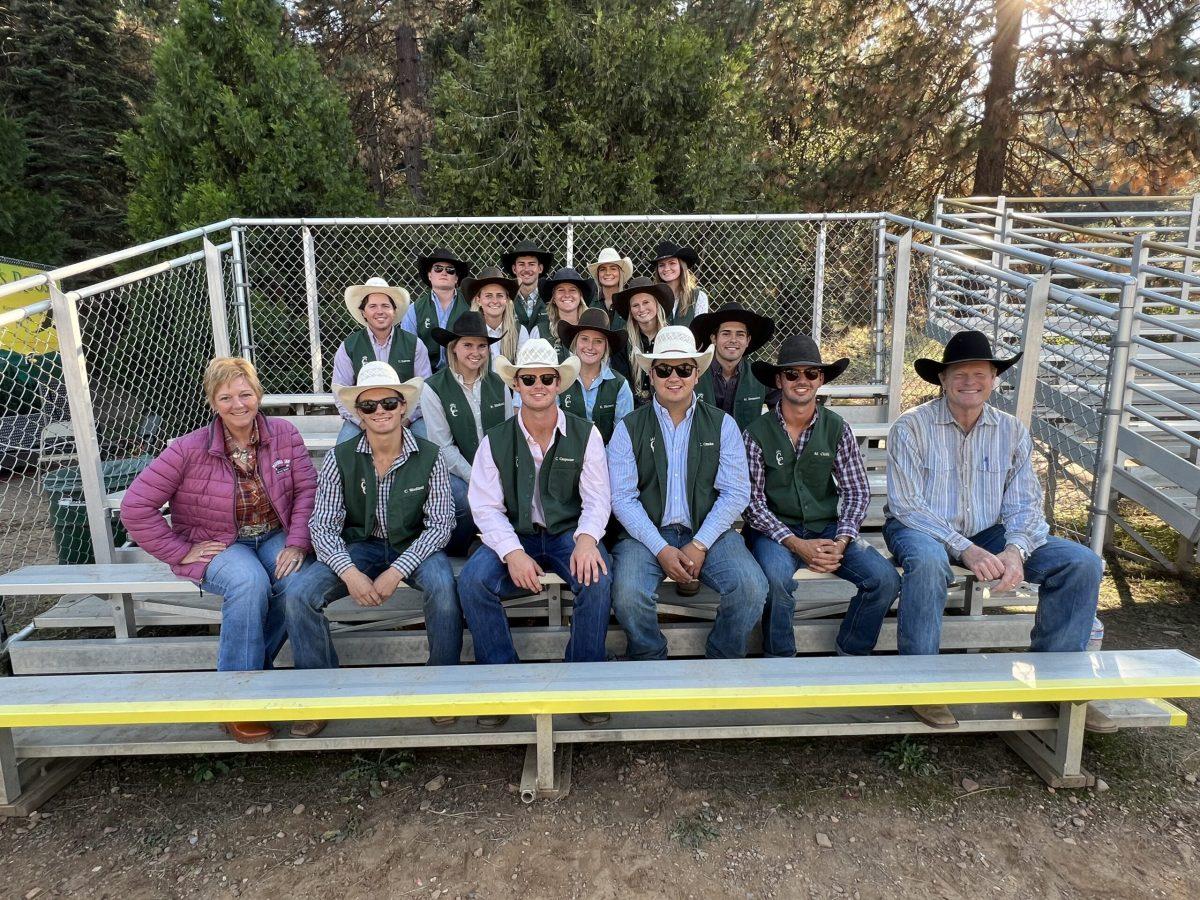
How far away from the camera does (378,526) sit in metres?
3.37

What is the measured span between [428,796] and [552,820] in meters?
0.50

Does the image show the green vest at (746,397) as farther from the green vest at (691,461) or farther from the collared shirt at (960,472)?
the collared shirt at (960,472)

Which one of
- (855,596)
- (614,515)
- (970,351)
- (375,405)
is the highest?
(970,351)

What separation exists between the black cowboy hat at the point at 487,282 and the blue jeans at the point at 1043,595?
8.85 ft

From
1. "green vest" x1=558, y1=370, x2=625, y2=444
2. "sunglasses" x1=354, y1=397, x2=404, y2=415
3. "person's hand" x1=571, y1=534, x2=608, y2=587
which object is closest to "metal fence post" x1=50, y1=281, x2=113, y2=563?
"sunglasses" x1=354, y1=397, x2=404, y2=415

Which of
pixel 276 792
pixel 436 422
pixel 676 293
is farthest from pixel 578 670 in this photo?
pixel 676 293

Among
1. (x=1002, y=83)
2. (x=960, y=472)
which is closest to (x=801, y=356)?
(x=960, y=472)

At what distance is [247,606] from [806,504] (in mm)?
2402

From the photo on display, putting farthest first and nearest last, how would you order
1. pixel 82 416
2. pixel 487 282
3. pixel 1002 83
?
pixel 1002 83, pixel 487 282, pixel 82 416

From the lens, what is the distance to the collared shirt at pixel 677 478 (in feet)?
11.3

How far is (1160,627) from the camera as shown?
4539mm

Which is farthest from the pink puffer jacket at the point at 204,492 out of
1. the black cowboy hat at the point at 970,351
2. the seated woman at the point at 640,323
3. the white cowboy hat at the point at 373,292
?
the black cowboy hat at the point at 970,351

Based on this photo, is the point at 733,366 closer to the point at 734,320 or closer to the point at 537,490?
the point at 734,320

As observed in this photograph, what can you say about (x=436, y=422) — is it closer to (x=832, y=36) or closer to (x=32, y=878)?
(x=32, y=878)
